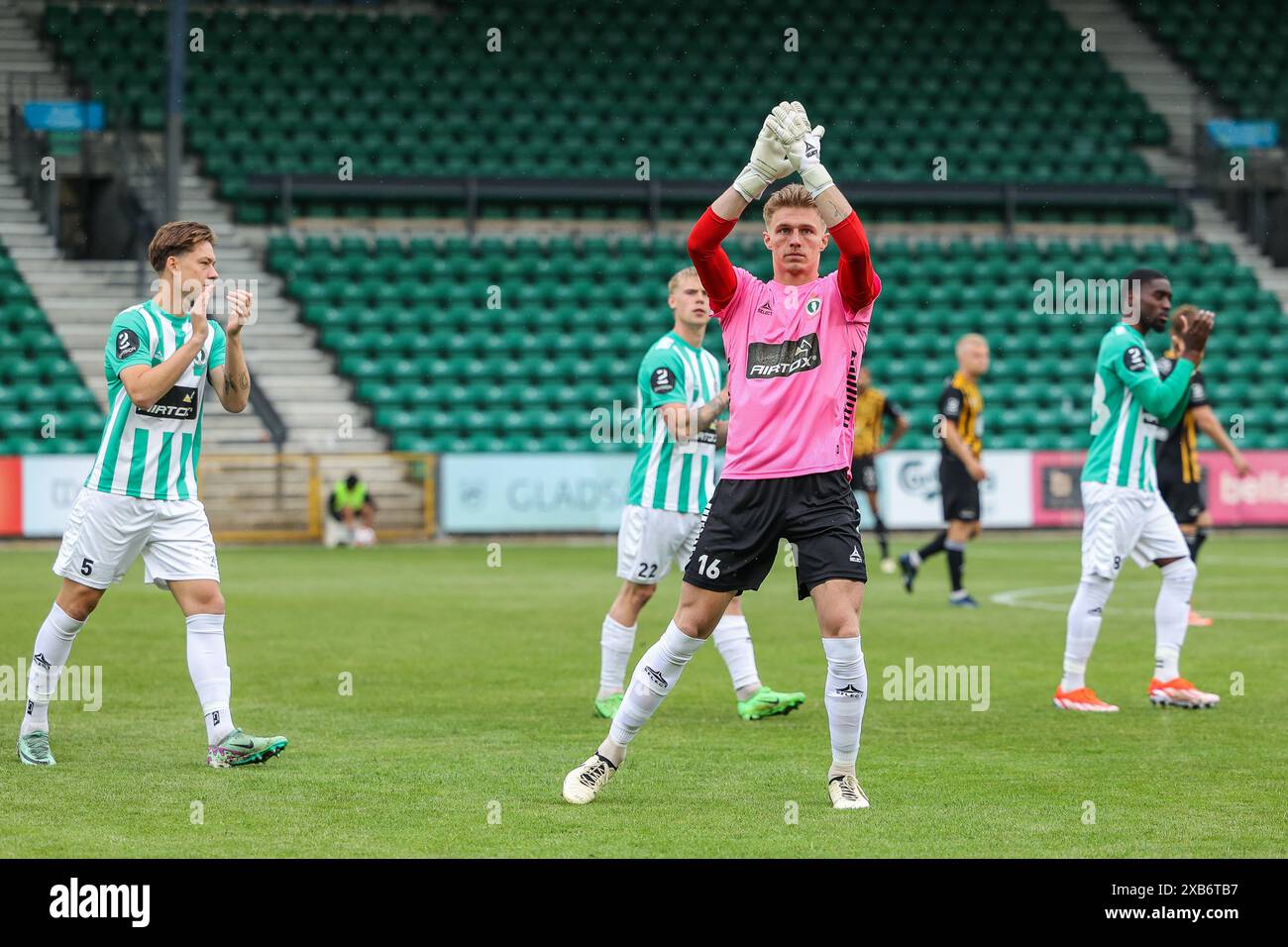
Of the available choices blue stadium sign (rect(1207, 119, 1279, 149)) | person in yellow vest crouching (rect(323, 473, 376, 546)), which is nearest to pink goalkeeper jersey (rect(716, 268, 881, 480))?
person in yellow vest crouching (rect(323, 473, 376, 546))

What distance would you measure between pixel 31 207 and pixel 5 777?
23.5m

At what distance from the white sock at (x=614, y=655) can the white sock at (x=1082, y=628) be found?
91.4 inches

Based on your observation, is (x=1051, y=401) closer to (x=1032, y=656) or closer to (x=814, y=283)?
(x=1032, y=656)

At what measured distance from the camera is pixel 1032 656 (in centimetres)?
1211

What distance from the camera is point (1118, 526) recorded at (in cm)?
967

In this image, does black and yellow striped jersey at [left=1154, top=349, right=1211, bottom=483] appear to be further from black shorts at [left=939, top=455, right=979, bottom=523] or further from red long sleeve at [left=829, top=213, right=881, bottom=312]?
red long sleeve at [left=829, top=213, right=881, bottom=312]

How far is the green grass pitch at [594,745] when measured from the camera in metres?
6.22

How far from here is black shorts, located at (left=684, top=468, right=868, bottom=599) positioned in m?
6.69

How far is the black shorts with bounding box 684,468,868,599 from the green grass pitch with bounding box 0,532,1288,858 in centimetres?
87

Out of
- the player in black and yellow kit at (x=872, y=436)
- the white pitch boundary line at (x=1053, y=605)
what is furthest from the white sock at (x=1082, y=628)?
the player in black and yellow kit at (x=872, y=436)

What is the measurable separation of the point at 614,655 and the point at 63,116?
73.2 feet

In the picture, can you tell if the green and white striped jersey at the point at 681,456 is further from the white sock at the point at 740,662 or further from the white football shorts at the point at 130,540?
the white football shorts at the point at 130,540

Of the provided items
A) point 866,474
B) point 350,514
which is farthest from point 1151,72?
point 350,514

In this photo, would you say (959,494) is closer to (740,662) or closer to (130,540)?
(740,662)
